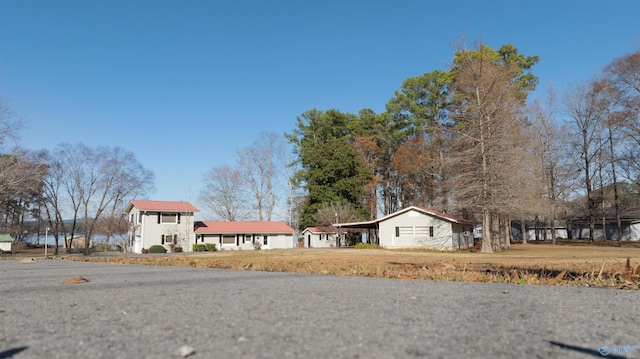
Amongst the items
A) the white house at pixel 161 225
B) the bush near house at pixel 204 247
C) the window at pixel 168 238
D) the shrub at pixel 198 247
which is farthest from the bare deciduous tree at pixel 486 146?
Answer: the window at pixel 168 238

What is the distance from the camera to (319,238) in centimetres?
5009

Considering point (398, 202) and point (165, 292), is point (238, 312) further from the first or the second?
point (398, 202)

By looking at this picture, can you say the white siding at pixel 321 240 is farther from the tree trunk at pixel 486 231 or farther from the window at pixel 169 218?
the tree trunk at pixel 486 231

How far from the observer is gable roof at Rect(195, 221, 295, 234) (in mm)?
46481

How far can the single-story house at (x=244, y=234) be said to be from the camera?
46500 millimetres

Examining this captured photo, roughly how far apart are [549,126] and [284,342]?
1782 inches

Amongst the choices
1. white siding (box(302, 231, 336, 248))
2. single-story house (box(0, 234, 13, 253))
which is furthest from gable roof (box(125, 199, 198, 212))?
single-story house (box(0, 234, 13, 253))

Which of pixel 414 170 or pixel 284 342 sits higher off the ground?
pixel 414 170

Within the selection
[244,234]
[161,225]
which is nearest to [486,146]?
[244,234]

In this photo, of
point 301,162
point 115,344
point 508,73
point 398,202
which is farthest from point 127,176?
point 115,344

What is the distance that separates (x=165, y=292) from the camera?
6.61 meters

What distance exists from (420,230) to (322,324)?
33851mm

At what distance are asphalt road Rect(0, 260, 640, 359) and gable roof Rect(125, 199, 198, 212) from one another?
125 feet

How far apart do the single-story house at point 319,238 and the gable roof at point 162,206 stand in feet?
46.5
